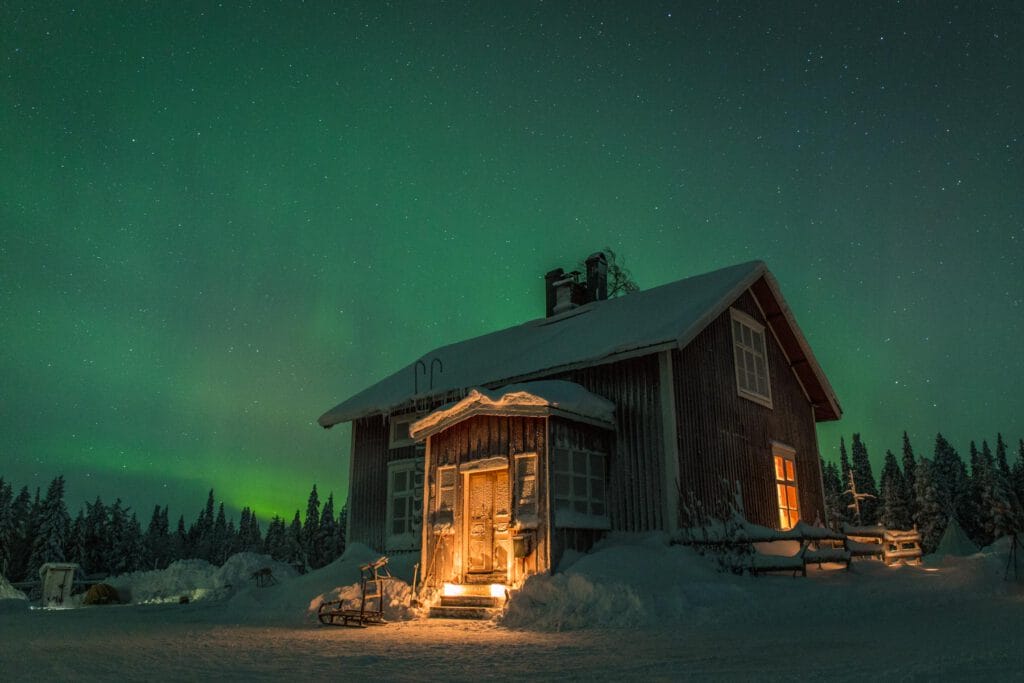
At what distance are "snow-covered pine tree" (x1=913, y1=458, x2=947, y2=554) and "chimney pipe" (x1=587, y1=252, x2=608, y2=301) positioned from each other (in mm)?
45107

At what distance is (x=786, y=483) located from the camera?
59.5ft

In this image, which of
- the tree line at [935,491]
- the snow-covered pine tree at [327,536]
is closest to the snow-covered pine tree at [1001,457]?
the tree line at [935,491]

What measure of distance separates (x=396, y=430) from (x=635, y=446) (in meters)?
7.52

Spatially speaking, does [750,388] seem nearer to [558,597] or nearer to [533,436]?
[533,436]

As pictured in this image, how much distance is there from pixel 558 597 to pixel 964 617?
5548mm

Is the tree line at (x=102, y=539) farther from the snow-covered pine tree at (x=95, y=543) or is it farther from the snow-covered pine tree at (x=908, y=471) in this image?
the snow-covered pine tree at (x=908, y=471)

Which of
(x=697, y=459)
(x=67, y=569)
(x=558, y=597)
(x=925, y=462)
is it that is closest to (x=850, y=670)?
(x=558, y=597)

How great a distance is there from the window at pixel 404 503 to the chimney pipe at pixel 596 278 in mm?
7179

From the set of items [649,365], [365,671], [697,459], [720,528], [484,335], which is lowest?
[365,671]

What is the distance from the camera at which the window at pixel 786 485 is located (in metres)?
17.6

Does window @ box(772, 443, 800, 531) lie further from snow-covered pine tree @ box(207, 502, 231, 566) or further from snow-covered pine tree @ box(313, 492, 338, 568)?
snow-covered pine tree @ box(207, 502, 231, 566)

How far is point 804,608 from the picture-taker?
10.9 m

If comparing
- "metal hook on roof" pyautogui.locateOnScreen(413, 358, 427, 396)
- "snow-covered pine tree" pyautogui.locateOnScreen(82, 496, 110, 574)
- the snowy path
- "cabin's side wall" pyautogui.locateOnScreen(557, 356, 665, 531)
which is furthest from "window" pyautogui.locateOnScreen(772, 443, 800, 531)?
"snow-covered pine tree" pyautogui.locateOnScreen(82, 496, 110, 574)

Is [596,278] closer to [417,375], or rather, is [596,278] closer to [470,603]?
[417,375]
